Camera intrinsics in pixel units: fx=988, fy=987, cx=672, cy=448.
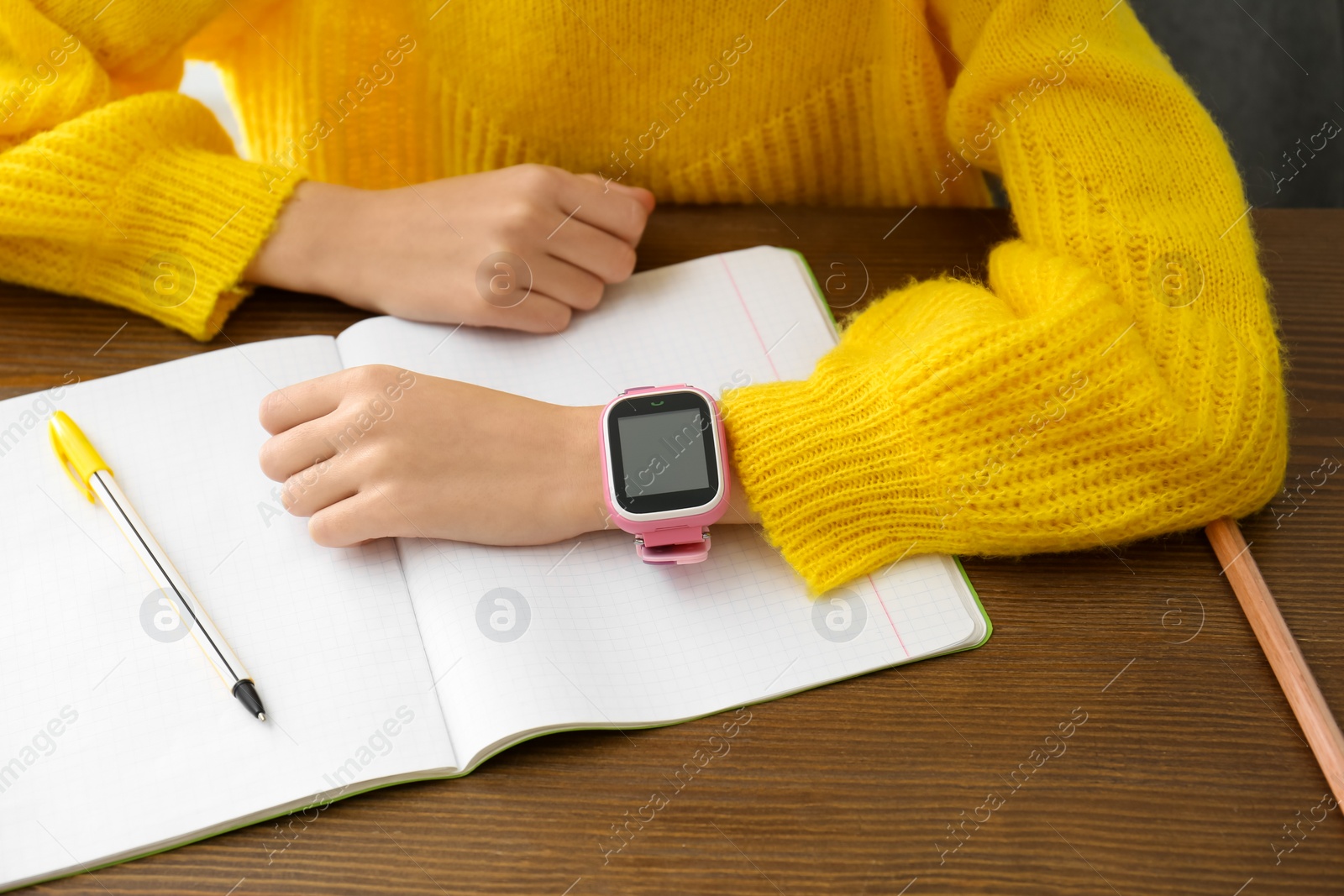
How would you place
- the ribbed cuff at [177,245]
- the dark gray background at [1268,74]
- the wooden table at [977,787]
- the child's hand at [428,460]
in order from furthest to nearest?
the dark gray background at [1268,74] → the ribbed cuff at [177,245] → the child's hand at [428,460] → the wooden table at [977,787]

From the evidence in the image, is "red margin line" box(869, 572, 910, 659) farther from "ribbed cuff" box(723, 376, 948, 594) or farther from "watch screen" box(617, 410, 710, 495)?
"watch screen" box(617, 410, 710, 495)

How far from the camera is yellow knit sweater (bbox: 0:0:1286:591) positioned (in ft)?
2.15

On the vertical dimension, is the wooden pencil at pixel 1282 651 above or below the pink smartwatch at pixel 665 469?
below

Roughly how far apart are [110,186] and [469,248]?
27cm

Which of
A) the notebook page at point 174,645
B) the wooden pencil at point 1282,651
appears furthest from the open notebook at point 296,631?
the wooden pencil at point 1282,651

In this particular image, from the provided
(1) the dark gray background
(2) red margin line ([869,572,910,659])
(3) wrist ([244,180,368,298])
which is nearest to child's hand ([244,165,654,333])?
(3) wrist ([244,180,368,298])

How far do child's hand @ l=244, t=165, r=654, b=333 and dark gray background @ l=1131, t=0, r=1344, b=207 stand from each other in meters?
0.70

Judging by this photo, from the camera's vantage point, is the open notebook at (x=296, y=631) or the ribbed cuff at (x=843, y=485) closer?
the open notebook at (x=296, y=631)

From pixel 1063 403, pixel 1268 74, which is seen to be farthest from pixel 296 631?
pixel 1268 74

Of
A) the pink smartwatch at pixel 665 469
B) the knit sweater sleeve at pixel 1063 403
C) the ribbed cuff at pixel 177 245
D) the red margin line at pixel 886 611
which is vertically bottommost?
the red margin line at pixel 886 611

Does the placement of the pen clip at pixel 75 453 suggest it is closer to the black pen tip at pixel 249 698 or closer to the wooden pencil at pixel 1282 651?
the black pen tip at pixel 249 698

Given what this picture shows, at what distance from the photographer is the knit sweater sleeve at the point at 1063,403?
650 mm

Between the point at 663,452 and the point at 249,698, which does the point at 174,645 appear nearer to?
the point at 249,698

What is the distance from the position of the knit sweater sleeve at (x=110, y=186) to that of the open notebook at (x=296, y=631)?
9 cm
